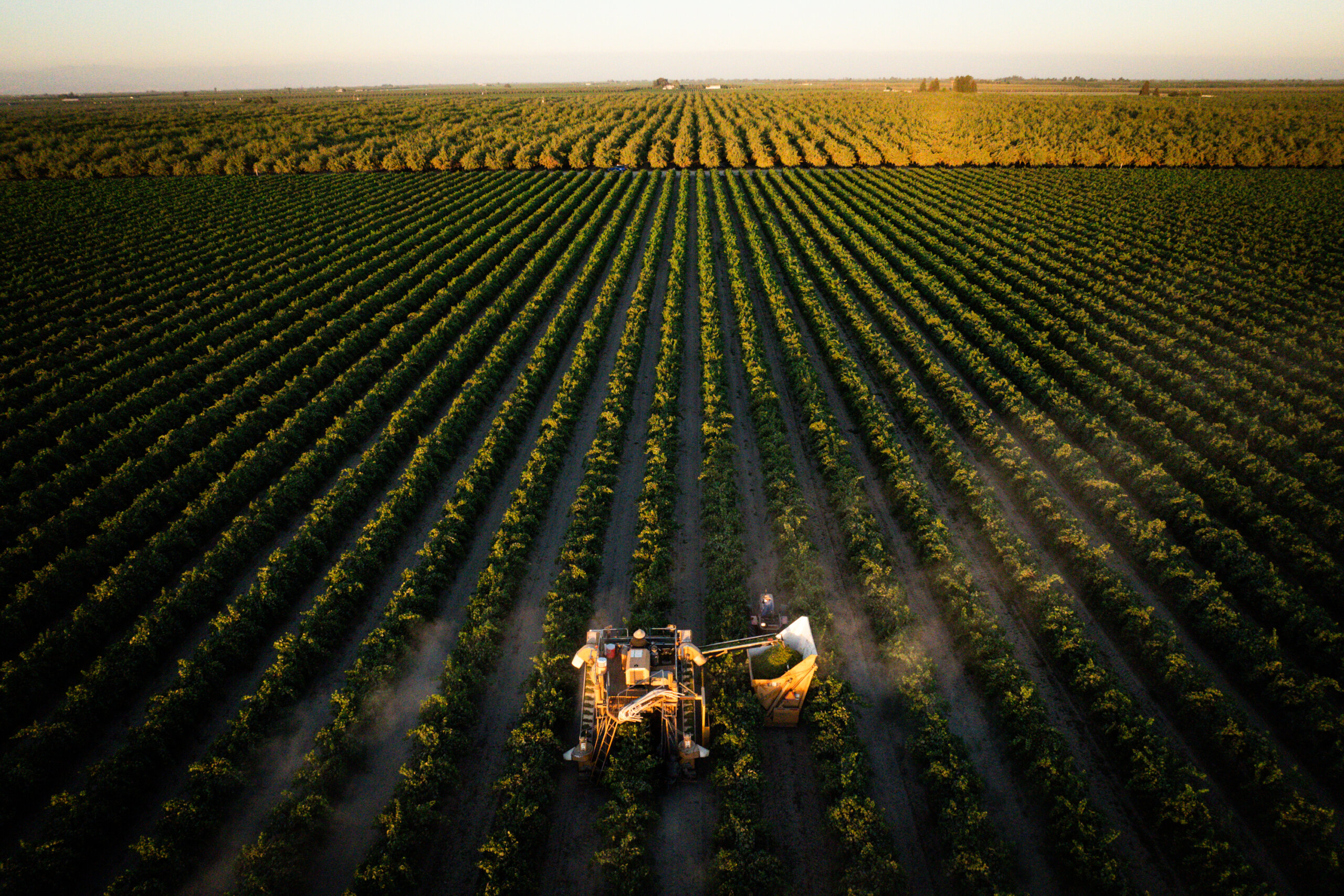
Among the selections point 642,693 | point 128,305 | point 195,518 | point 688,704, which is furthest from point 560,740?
point 128,305

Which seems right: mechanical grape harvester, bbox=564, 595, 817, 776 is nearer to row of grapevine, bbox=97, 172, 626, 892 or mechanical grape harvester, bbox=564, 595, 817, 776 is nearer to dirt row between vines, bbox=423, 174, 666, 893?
dirt row between vines, bbox=423, 174, 666, 893

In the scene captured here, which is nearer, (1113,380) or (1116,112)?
(1113,380)

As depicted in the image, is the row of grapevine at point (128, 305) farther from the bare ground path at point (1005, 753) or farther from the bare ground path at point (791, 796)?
the bare ground path at point (1005, 753)

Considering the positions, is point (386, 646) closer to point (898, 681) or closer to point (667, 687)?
point (667, 687)

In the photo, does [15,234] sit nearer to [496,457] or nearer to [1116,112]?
[496,457]

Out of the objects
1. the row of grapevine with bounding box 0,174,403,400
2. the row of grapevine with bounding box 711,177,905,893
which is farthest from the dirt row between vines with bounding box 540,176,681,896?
the row of grapevine with bounding box 0,174,403,400

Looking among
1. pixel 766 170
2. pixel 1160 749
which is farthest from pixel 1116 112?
pixel 1160 749

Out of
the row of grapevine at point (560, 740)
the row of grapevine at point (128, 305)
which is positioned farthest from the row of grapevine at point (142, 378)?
the row of grapevine at point (560, 740)
